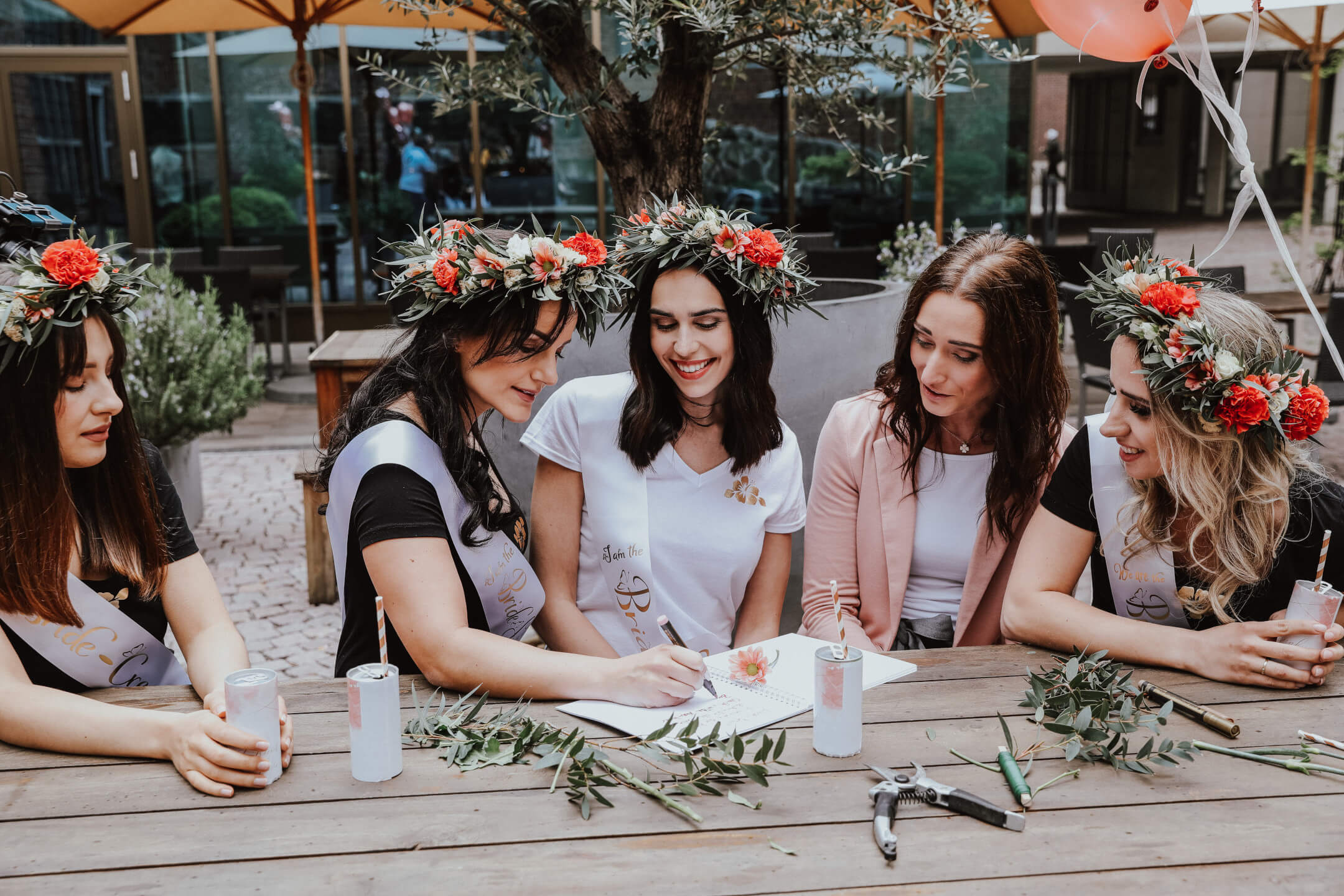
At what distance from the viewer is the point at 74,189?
10047 mm

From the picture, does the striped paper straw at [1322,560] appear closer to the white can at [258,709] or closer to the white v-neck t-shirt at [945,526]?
the white v-neck t-shirt at [945,526]

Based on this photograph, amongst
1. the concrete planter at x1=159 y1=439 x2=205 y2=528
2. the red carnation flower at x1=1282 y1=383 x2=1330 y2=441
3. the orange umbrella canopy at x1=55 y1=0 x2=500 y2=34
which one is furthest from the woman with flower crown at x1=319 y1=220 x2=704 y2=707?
the orange umbrella canopy at x1=55 y1=0 x2=500 y2=34

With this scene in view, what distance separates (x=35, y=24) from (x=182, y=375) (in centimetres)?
649

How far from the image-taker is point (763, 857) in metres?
1.47

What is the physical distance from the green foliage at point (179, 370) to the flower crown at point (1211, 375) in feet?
13.7

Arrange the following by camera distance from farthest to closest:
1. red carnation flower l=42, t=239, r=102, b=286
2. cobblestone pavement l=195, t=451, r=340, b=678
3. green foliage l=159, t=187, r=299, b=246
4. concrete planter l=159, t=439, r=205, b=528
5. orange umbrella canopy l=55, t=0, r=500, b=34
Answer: green foliage l=159, t=187, r=299, b=246 < orange umbrella canopy l=55, t=0, r=500, b=34 < concrete planter l=159, t=439, r=205, b=528 < cobblestone pavement l=195, t=451, r=340, b=678 < red carnation flower l=42, t=239, r=102, b=286

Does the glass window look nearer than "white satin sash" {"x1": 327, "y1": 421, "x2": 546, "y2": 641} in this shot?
No

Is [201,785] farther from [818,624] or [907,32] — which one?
[907,32]

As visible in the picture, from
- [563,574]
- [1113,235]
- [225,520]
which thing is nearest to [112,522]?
[563,574]

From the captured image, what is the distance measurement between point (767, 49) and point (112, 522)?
272cm

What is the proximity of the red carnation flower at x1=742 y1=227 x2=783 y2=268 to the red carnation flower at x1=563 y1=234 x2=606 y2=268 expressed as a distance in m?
0.39

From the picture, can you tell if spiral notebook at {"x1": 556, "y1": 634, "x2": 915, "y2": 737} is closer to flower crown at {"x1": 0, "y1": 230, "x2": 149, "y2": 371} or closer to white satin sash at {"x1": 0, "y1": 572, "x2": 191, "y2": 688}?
white satin sash at {"x1": 0, "y1": 572, "x2": 191, "y2": 688}

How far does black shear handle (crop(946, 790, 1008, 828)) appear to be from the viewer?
154 cm

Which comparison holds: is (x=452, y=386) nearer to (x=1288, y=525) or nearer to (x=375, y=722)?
(x=375, y=722)
